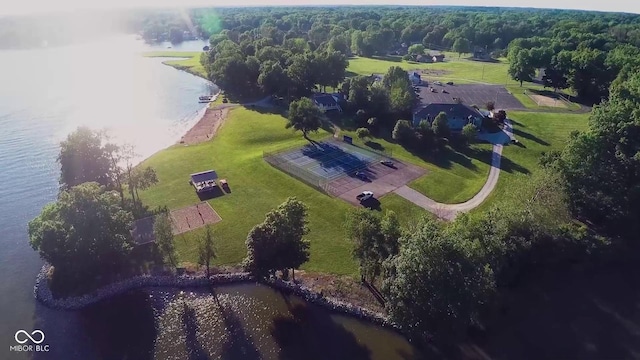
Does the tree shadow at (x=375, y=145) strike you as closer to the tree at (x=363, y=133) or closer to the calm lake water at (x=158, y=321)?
the tree at (x=363, y=133)

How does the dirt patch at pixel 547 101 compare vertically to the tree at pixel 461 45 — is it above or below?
below

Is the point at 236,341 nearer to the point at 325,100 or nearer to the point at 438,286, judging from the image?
the point at 438,286

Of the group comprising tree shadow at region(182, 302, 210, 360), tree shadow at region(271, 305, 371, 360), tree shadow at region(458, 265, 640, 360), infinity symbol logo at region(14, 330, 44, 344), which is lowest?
A: infinity symbol logo at region(14, 330, 44, 344)

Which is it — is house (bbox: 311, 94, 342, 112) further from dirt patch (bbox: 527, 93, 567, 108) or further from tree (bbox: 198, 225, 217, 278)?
tree (bbox: 198, 225, 217, 278)

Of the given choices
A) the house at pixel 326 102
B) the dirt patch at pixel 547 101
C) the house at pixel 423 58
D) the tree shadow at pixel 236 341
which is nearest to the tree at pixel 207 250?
the tree shadow at pixel 236 341

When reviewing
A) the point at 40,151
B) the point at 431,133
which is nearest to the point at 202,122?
the point at 40,151

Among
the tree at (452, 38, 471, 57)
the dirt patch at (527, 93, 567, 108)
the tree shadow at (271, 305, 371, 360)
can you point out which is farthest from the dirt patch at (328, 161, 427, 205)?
the tree at (452, 38, 471, 57)
